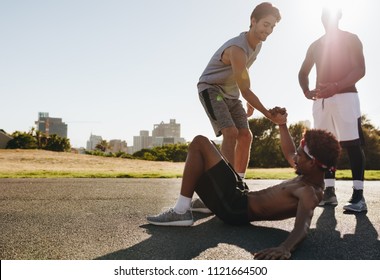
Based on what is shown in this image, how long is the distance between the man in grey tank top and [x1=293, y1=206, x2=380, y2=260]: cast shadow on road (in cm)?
107

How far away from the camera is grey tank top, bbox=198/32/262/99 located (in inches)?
151

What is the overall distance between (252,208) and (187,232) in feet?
1.63

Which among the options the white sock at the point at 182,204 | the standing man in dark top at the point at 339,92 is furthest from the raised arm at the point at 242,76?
the standing man in dark top at the point at 339,92

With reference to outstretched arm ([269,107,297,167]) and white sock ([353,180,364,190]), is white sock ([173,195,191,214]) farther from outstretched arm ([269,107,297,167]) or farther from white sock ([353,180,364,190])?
white sock ([353,180,364,190])

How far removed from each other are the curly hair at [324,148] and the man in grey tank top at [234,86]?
0.80m

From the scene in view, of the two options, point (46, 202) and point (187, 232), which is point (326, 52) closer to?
point (187, 232)

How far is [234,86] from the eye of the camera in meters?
4.02

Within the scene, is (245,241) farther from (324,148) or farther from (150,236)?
(324,148)

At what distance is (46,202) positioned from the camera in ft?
14.3

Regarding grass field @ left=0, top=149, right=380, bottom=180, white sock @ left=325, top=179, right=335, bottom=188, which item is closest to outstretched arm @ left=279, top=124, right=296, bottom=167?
white sock @ left=325, top=179, right=335, bottom=188

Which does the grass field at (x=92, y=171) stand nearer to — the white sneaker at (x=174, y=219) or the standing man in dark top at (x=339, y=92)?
the standing man in dark top at (x=339, y=92)

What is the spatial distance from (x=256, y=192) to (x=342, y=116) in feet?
6.11

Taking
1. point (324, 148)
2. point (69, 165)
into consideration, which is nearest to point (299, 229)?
point (324, 148)

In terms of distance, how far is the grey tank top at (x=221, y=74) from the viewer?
3843mm
